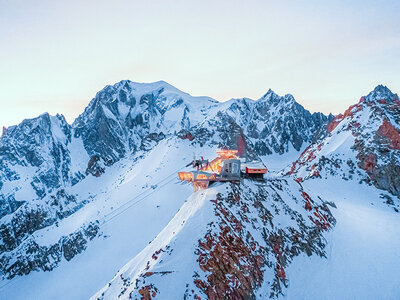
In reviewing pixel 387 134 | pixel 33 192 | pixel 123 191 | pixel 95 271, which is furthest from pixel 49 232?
pixel 33 192

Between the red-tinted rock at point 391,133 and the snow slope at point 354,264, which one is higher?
the red-tinted rock at point 391,133

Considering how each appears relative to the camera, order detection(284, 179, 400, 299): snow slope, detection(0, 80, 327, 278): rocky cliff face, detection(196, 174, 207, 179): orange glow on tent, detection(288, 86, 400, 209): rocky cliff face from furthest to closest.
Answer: detection(0, 80, 327, 278): rocky cliff face, detection(288, 86, 400, 209): rocky cliff face, detection(196, 174, 207, 179): orange glow on tent, detection(284, 179, 400, 299): snow slope

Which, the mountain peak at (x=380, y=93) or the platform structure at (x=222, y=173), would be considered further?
the mountain peak at (x=380, y=93)

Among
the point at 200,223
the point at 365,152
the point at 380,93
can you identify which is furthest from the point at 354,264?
the point at 380,93

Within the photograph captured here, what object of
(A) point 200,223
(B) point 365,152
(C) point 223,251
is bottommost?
(B) point 365,152

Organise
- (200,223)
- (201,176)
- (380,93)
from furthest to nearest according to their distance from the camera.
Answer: (380,93)
(201,176)
(200,223)

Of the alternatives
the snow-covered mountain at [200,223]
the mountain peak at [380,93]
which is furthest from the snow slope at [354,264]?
the mountain peak at [380,93]

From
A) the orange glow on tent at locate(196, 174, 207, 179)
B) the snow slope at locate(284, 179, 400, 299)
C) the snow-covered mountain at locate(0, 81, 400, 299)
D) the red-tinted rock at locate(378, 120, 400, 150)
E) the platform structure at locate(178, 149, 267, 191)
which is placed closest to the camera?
the snow-covered mountain at locate(0, 81, 400, 299)

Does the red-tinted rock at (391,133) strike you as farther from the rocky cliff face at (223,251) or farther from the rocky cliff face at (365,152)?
the rocky cliff face at (223,251)

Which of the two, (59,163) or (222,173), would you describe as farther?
(59,163)

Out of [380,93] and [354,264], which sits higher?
[380,93]

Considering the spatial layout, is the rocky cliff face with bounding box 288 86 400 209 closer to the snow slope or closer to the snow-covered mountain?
the snow-covered mountain

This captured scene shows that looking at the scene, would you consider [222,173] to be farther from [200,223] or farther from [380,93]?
[380,93]

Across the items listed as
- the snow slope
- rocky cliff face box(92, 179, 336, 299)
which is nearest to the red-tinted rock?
the snow slope
